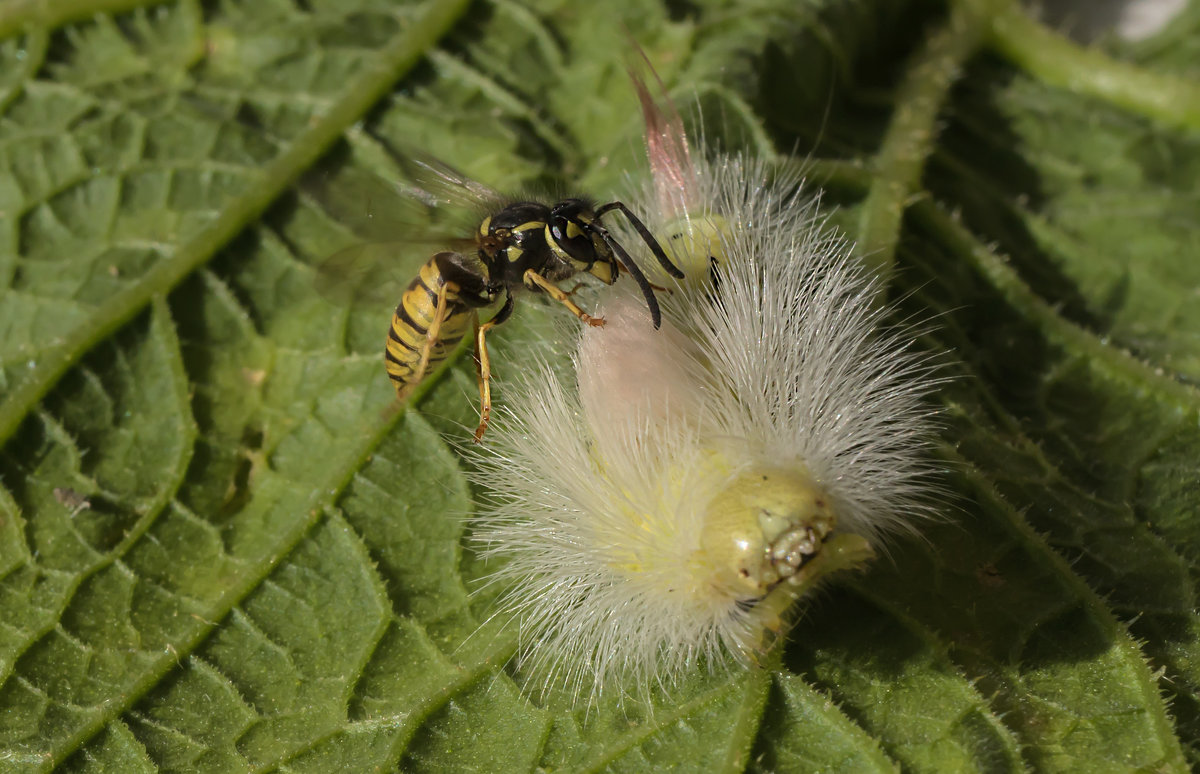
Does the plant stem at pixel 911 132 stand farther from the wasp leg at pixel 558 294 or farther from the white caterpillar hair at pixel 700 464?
the wasp leg at pixel 558 294

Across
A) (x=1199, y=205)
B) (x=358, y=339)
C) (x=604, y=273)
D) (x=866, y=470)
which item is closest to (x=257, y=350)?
(x=358, y=339)

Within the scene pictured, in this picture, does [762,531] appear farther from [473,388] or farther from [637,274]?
[473,388]

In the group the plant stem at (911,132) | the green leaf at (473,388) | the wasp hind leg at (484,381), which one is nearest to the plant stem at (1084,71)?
the green leaf at (473,388)

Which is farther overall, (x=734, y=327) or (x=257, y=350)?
(x=257, y=350)

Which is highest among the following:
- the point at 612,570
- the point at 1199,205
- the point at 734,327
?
the point at 1199,205

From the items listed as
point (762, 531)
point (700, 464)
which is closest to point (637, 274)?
point (700, 464)

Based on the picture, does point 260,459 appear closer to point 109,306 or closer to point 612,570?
point 109,306
